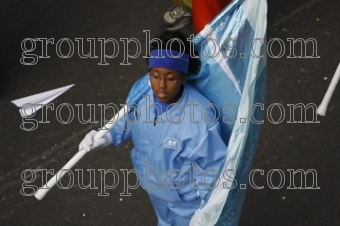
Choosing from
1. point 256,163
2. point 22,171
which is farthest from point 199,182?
point 22,171

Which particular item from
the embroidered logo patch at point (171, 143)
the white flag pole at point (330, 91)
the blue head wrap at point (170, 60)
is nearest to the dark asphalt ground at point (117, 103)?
the white flag pole at point (330, 91)

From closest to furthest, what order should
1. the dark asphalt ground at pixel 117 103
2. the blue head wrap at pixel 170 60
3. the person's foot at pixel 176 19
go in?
the blue head wrap at pixel 170 60
the dark asphalt ground at pixel 117 103
the person's foot at pixel 176 19

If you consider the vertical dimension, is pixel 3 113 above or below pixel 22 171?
above

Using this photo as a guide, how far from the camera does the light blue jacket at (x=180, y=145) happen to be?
9.29 ft

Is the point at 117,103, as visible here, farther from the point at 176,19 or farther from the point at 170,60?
the point at 170,60

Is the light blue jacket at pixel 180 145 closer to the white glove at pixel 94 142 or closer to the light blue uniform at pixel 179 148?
the light blue uniform at pixel 179 148

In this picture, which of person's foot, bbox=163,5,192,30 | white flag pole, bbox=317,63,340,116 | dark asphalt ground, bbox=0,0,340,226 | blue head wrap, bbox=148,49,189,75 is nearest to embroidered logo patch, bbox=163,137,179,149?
blue head wrap, bbox=148,49,189,75

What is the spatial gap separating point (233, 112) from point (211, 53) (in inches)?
11.5

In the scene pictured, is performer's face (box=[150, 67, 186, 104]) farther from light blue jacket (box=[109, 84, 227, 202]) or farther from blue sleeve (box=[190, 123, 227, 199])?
blue sleeve (box=[190, 123, 227, 199])

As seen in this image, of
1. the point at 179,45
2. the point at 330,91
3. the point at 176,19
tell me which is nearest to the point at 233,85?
the point at 179,45

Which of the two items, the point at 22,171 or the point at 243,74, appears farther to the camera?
the point at 22,171

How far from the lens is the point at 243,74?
2984mm

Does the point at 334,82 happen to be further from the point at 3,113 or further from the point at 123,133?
the point at 3,113

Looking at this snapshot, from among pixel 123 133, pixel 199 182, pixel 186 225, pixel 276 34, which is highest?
pixel 276 34
